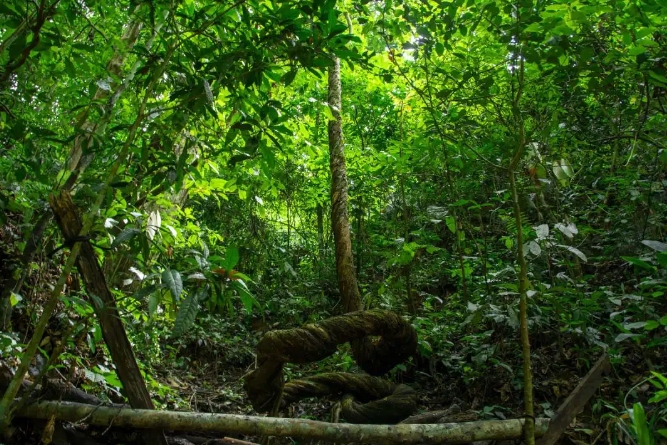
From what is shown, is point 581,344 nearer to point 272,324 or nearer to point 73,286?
point 73,286

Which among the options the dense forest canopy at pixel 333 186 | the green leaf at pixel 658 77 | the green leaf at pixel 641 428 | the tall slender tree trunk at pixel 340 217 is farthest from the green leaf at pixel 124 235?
the tall slender tree trunk at pixel 340 217

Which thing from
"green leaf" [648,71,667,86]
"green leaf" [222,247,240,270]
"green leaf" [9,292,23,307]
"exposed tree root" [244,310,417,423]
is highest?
"green leaf" [648,71,667,86]

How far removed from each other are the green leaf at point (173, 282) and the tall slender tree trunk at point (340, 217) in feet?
11.3

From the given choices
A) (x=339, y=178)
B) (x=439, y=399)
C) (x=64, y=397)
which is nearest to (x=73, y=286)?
(x=64, y=397)

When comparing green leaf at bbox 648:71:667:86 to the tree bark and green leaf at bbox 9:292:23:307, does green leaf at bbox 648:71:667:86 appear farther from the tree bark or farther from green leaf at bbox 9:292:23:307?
green leaf at bbox 9:292:23:307

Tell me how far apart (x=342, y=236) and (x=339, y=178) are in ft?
2.19

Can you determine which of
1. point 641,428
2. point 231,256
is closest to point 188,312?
point 231,256

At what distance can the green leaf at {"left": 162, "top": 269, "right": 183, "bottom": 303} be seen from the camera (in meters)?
1.58

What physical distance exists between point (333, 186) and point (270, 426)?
3.60m

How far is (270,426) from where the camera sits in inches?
81.6

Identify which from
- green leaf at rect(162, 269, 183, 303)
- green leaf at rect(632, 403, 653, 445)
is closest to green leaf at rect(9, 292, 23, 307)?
green leaf at rect(162, 269, 183, 303)

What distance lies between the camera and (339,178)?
5.42 meters

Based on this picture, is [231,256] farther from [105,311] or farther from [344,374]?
[344,374]

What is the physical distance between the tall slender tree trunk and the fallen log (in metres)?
2.79
